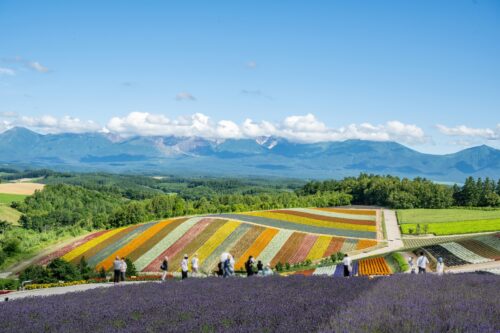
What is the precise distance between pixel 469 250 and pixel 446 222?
27910 mm

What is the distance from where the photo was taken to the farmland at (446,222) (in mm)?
57375

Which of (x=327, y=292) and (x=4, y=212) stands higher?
(x=327, y=292)

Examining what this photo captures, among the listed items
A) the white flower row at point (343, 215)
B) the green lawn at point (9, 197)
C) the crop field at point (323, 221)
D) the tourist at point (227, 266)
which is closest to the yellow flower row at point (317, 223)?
the crop field at point (323, 221)

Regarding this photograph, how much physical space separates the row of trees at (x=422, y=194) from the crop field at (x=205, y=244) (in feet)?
137

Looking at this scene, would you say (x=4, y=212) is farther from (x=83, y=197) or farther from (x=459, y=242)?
(x=459, y=242)

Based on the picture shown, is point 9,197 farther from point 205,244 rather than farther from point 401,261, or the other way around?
point 401,261

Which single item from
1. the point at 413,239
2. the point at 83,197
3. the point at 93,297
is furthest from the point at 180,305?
the point at 83,197

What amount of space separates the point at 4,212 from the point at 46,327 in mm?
114437

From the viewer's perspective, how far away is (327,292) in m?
11.4

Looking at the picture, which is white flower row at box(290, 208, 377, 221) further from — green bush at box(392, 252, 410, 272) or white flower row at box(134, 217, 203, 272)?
green bush at box(392, 252, 410, 272)

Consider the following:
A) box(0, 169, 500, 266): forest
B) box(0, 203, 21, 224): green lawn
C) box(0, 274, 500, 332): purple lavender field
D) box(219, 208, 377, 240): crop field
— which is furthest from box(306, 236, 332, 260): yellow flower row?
box(0, 203, 21, 224): green lawn

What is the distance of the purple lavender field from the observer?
696 centimetres

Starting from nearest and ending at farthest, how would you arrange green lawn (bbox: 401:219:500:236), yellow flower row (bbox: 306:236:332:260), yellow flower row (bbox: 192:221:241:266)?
yellow flower row (bbox: 306:236:332:260) < yellow flower row (bbox: 192:221:241:266) < green lawn (bbox: 401:219:500:236)

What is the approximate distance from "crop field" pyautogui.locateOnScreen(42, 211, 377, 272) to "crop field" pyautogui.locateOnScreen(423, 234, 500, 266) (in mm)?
9550
